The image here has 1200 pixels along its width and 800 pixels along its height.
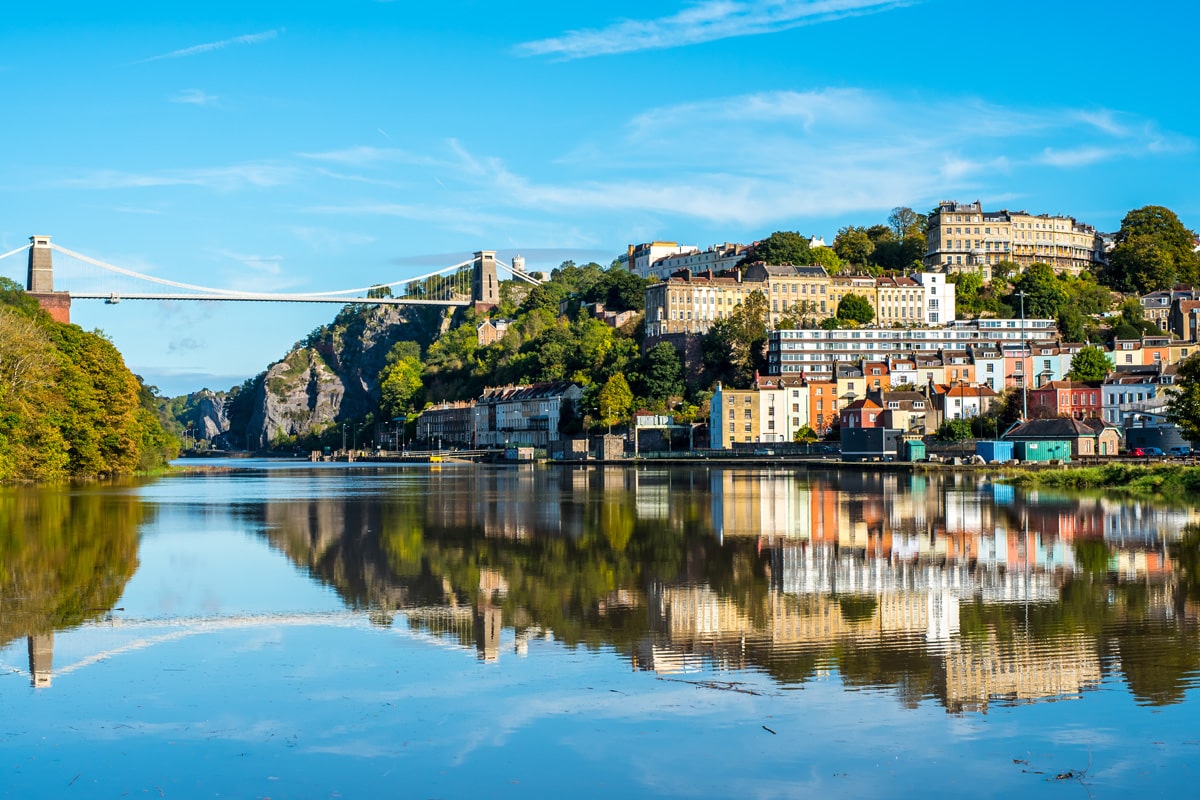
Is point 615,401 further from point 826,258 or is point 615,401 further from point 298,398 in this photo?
point 298,398

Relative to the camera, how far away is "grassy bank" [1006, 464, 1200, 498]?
34.2m

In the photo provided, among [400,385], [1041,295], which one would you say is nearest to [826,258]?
[1041,295]

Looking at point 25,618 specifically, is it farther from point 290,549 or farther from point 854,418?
point 854,418

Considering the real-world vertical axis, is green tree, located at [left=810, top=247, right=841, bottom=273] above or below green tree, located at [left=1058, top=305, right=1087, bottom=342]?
above

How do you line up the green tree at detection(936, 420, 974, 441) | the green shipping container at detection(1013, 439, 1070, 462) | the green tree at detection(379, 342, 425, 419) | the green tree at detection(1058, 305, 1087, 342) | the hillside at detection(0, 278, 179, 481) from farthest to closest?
1. the green tree at detection(379, 342, 425, 419)
2. the green tree at detection(1058, 305, 1087, 342)
3. the green tree at detection(936, 420, 974, 441)
4. the green shipping container at detection(1013, 439, 1070, 462)
5. the hillside at detection(0, 278, 179, 481)

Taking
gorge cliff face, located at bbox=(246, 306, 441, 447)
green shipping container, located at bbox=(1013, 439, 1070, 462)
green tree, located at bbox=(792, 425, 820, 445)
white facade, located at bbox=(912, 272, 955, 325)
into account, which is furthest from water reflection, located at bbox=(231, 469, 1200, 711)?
gorge cliff face, located at bbox=(246, 306, 441, 447)

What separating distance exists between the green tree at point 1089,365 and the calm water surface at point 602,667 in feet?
198

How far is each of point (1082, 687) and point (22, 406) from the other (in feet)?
117

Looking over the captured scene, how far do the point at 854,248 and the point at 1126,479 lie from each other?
7495 centimetres

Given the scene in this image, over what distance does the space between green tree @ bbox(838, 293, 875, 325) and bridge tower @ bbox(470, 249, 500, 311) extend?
165ft

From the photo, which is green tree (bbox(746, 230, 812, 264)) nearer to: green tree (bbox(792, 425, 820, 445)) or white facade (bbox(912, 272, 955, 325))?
white facade (bbox(912, 272, 955, 325))

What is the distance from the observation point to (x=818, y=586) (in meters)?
14.6

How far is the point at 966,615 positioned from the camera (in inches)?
487

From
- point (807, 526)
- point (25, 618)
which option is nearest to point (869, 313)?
point (807, 526)
